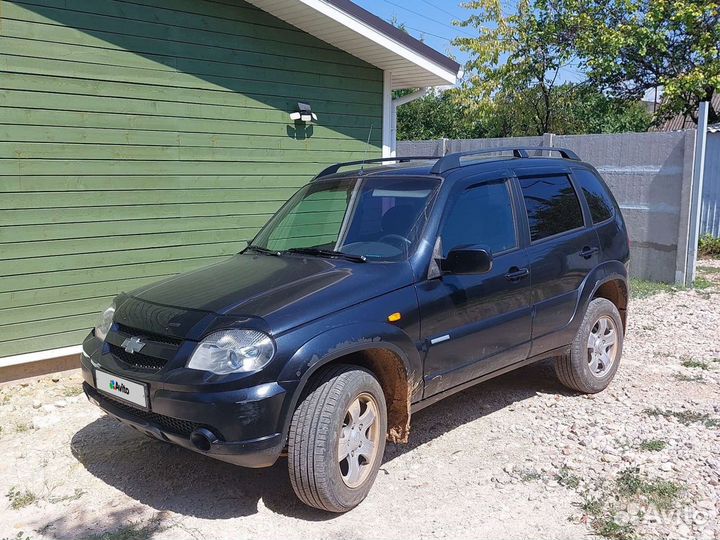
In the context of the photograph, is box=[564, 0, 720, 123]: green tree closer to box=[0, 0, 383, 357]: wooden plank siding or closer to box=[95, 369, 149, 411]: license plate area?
box=[0, 0, 383, 357]: wooden plank siding

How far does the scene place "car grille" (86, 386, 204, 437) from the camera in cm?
345

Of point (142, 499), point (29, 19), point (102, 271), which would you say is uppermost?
point (29, 19)

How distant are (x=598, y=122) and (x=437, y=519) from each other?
746 inches

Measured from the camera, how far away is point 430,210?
13.9 feet

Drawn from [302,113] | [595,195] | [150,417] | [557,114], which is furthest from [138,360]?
[557,114]

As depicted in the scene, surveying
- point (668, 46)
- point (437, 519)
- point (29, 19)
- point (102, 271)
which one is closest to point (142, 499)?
point (437, 519)

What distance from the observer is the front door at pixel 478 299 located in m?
4.09

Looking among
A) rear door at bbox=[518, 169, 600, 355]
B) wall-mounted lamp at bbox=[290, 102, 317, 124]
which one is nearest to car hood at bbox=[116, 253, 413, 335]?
rear door at bbox=[518, 169, 600, 355]

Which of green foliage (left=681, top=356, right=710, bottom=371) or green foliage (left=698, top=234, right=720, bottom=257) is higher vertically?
green foliage (left=698, top=234, right=720, bottom=257)

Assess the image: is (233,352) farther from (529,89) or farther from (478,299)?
(529,89)

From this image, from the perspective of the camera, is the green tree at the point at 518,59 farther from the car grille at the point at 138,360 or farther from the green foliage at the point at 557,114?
the car grille at the point at 138,360

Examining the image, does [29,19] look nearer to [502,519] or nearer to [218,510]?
[218,510]

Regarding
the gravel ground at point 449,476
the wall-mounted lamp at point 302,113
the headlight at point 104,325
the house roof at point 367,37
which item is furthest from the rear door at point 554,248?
the wall-mounted lamp at point 302,113

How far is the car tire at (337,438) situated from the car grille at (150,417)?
472 mm
